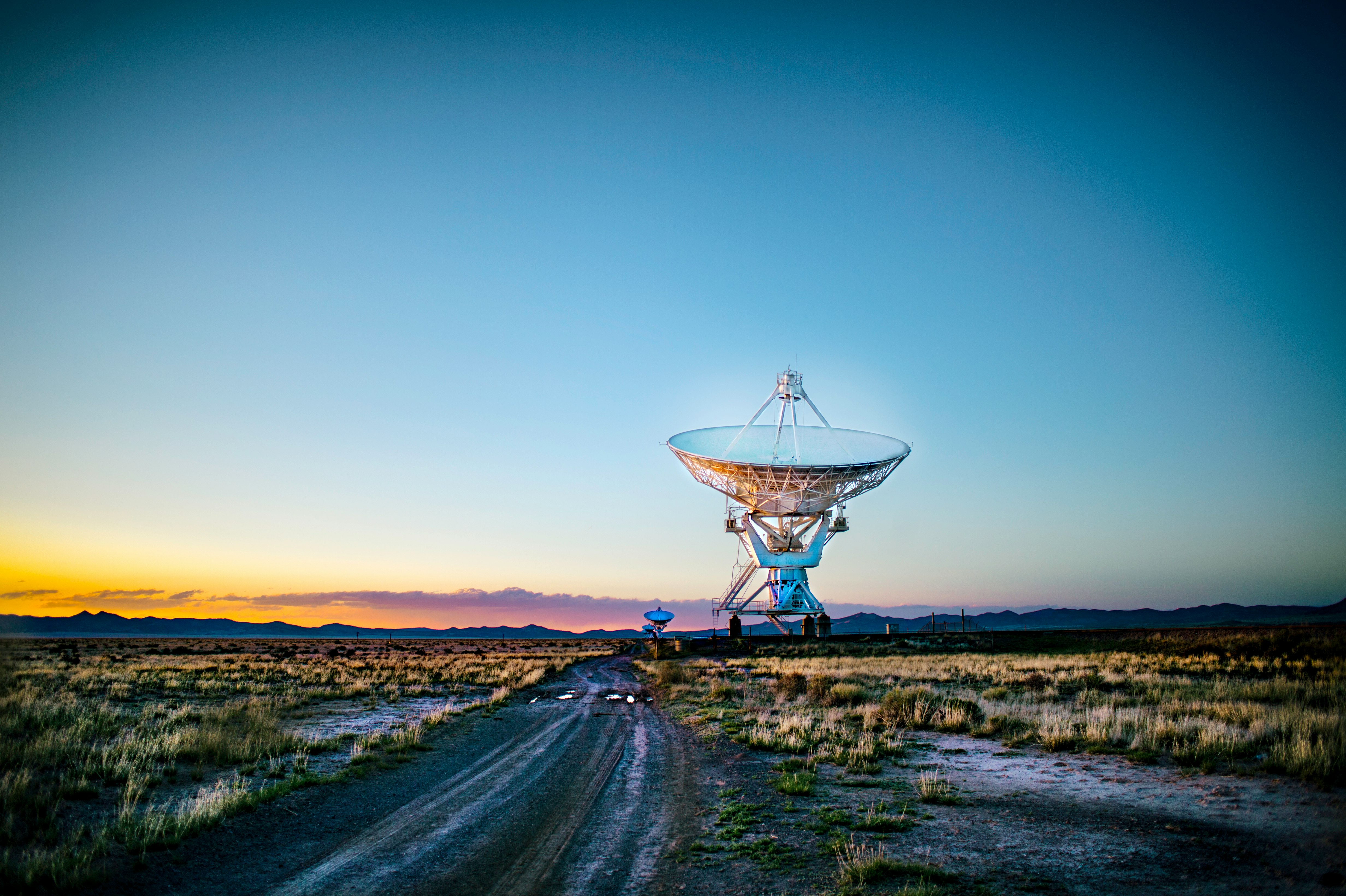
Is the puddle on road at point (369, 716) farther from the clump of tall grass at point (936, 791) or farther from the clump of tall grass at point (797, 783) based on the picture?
the clump of tall grass at point (936, 791)

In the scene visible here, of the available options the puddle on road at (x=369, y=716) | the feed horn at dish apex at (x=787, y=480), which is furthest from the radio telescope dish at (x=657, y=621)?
the puddle on road at (x=369, y=716)

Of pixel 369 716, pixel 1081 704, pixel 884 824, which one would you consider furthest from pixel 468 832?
pixel 1081 704

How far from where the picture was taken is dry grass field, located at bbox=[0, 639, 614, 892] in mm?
6895

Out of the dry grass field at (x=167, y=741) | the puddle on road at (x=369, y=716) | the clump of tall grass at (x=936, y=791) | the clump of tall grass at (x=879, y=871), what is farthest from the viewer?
the puddle on road at (x=369, y=716)

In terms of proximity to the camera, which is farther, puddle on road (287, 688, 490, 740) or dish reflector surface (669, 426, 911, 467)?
dish reflector surface (669, 426, 911, 467)

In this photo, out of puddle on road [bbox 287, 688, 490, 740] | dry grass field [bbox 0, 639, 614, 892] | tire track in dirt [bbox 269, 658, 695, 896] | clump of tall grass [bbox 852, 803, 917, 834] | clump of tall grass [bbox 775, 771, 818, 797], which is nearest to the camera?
tire track in dirt [bbox 269, 658, 695, 896]

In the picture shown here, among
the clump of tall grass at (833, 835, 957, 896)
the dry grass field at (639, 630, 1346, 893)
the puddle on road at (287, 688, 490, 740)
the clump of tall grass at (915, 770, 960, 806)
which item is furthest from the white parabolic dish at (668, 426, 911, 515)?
the clump of tall grass at (833, 835, 957, 896)

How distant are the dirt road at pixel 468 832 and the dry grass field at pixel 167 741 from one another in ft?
2.05

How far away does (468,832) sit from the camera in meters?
7.30

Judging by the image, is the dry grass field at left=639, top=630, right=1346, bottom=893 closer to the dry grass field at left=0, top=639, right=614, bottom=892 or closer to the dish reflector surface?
the dry grass field at left=0, top=639, right=614, bottom=892

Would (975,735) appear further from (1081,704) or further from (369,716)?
(369,716)

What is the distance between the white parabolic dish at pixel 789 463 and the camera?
130 feet

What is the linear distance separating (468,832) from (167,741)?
726cm

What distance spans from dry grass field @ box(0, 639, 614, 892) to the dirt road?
0.63 meters
